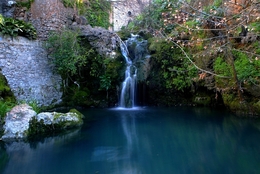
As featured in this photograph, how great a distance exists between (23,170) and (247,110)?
24.8 ft

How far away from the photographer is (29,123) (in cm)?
581

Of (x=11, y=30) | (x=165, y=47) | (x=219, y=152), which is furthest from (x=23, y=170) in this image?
(x=165, y=47)

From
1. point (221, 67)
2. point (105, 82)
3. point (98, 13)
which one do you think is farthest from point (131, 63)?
point (98, 13)

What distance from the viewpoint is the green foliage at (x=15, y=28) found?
784cm

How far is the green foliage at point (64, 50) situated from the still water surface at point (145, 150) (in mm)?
3222

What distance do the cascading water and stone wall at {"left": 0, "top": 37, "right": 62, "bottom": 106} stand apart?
10.3 ft

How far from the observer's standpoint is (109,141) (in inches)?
217

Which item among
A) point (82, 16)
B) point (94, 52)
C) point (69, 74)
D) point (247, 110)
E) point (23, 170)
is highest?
point (82, 16)

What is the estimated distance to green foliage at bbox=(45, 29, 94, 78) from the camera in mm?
9055

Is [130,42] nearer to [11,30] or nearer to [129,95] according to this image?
[129,95]

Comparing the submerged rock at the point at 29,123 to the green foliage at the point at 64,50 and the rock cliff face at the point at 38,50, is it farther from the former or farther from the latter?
the green foliage at the point at 64,50

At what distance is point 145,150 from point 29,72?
20.8ft

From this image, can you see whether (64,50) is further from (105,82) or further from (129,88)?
(129,88)

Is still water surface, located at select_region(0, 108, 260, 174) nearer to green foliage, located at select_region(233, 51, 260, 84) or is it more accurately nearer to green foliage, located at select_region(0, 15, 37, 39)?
green foliage, located at select_region(233, 51, 260, 84)
